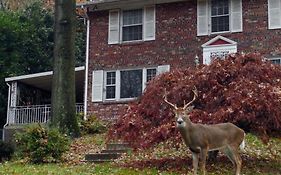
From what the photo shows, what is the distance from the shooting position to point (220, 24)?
2106 centimetres

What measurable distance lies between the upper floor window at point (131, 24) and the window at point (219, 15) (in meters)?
2.77

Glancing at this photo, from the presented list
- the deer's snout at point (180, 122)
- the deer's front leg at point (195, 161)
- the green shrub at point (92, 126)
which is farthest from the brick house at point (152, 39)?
the deer's snout at point (180, 122)

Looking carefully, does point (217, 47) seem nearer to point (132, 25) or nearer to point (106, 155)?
point (132, 25)

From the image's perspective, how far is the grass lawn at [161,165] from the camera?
1086cm

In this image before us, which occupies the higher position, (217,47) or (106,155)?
(217,47)

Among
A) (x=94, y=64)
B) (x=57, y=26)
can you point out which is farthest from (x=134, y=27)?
(x=57, y=26)

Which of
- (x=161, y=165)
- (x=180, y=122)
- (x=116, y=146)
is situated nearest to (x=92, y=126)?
(x=116, y=146)

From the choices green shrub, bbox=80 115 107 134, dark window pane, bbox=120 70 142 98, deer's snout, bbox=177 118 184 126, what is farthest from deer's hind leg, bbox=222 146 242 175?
dark window pane, bbox=120 70 142 98

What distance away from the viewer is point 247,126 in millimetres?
11031

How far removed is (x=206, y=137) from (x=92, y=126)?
10.9m

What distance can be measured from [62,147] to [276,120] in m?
6.43

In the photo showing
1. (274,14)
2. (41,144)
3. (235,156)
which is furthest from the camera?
(274,14)

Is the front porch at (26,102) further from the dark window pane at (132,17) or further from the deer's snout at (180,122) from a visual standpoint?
the deer's snout at (180,122)

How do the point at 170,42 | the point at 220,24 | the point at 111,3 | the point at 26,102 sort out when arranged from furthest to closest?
1. the point at 26,102
2. the point at 111,3
3. the point at 170,42
4. the point at 220,24
